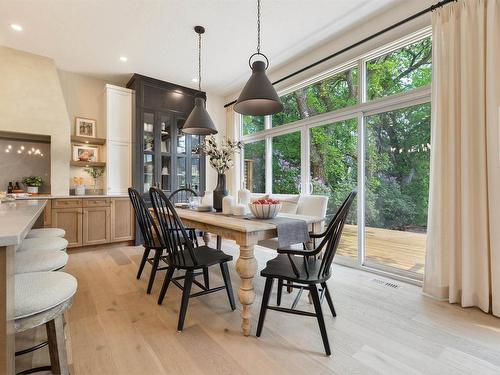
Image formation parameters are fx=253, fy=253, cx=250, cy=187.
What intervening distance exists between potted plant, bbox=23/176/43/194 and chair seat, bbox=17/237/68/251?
2637 millimetres

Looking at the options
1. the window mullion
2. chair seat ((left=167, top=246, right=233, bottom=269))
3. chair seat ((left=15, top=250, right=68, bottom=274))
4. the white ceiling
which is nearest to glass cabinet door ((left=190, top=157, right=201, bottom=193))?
the window mullion

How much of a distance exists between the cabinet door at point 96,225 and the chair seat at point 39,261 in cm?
256

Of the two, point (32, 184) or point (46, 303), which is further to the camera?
point (32, 184)

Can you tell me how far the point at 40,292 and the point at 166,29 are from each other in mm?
3216

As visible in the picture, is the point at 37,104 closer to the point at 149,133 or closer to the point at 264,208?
the point at 149,133

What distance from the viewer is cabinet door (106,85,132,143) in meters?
4.27

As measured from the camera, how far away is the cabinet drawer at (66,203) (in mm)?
→ 3656

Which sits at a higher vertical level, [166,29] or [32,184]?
[166,29]

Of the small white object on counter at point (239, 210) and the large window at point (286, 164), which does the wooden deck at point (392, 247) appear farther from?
the small white object on counter at point (239, 210)

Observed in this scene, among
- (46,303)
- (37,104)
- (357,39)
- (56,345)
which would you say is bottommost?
(56,345)

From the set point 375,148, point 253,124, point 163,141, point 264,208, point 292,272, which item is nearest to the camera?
point 292,272

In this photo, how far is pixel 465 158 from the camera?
84.9 inches

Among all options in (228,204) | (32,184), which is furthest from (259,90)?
(32,184)

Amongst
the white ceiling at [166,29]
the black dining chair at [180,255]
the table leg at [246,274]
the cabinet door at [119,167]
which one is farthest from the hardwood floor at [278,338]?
the white ceiling at [166,29]
